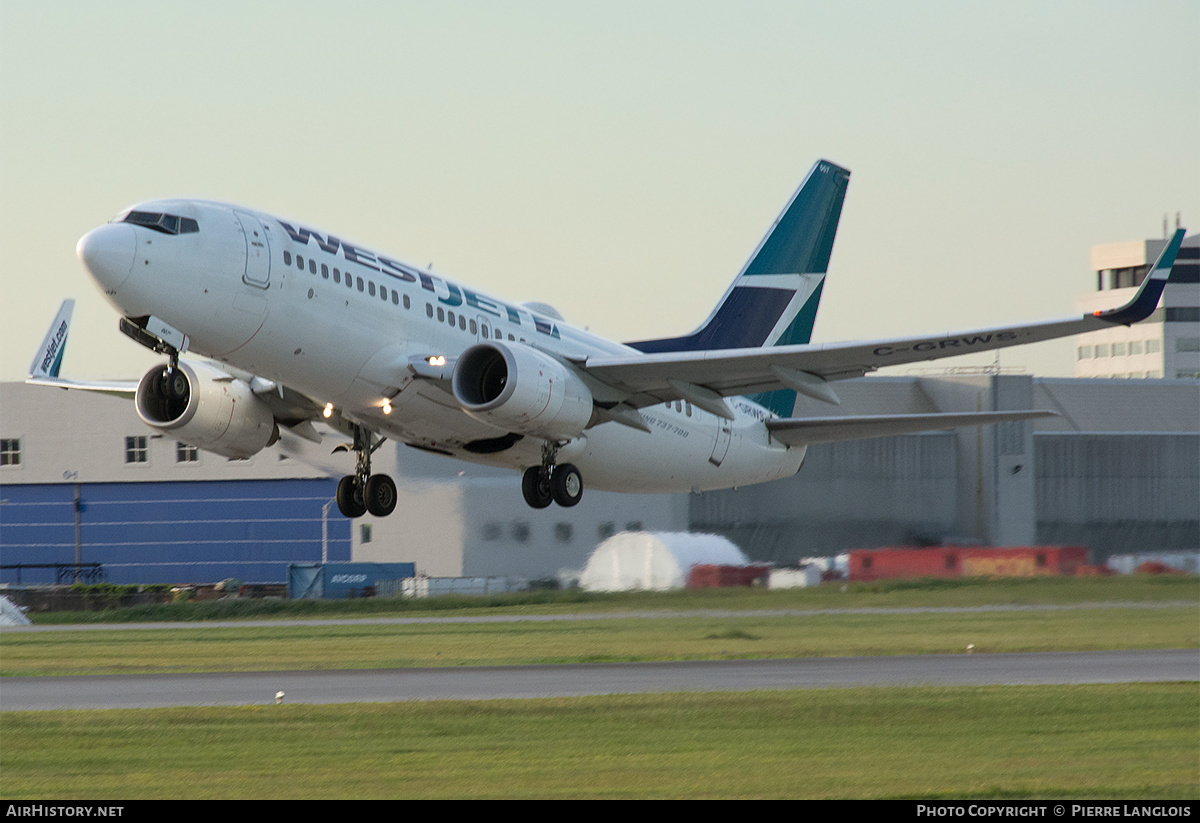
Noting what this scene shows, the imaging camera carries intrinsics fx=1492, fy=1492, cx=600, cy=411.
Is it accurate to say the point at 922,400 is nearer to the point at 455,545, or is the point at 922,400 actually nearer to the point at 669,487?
the point at 455,545

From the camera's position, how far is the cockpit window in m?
23.4

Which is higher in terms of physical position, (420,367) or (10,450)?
(420,367)

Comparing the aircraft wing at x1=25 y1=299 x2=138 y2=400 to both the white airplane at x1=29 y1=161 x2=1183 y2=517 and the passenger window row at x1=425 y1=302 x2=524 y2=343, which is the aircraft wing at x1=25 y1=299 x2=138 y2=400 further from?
the passenger window row at x1=425 y1=302 x2=524 y2=343

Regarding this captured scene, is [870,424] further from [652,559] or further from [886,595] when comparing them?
[652,559]

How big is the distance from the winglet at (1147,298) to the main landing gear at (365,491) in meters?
14.1

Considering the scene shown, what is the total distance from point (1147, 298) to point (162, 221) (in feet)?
50.3

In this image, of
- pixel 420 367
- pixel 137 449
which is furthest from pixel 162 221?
pixel 137 449

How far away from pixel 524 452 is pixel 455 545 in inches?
879

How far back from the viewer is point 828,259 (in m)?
38.2

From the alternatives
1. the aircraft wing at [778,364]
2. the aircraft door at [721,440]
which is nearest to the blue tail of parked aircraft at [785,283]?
the aircraft door at [721,440]

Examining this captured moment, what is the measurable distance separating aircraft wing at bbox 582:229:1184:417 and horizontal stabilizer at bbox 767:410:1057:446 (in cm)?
195

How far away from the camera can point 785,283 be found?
36.9 metres

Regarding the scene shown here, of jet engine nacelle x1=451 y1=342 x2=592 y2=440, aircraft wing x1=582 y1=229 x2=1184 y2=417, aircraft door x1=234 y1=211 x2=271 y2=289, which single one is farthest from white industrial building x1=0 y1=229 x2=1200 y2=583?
aircraft door x1=234 y1=211 x2=271 y2=289

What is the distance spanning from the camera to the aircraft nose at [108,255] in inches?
894
